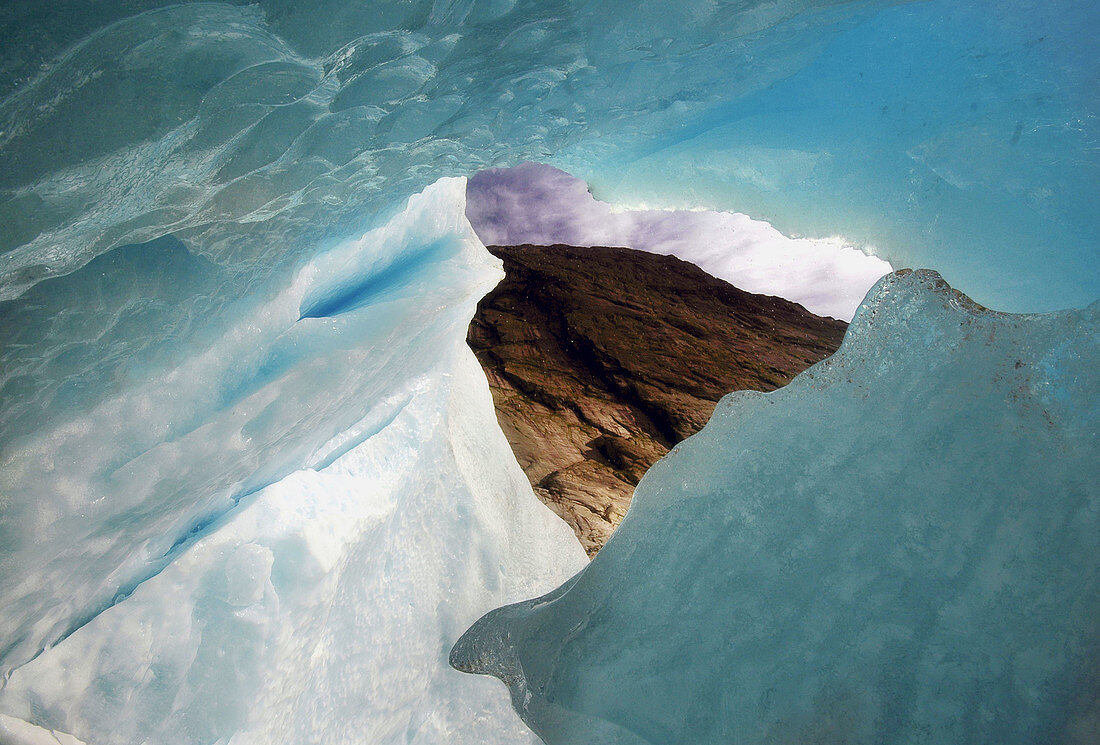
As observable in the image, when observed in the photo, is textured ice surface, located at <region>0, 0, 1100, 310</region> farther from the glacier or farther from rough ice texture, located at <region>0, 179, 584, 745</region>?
rough ice texture, located at <region>0, 179, 584, 745</region>

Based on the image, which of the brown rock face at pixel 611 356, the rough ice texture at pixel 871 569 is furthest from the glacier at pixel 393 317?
the brown rock face at pixel 611 356

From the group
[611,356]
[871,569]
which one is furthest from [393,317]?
[611,356]

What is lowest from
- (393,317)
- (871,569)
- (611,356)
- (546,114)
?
(611,356)

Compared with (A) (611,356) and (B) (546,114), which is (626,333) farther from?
(B) (546,114)

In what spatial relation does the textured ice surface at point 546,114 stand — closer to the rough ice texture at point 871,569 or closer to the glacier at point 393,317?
the glacier at point 393,317

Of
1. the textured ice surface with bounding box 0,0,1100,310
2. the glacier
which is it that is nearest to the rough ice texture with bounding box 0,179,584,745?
the glacier

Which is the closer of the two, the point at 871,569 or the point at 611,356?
the point at 871,569

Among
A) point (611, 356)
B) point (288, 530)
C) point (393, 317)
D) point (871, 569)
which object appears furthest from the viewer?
point (611, 356)

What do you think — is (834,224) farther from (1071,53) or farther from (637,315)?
(637,315)
